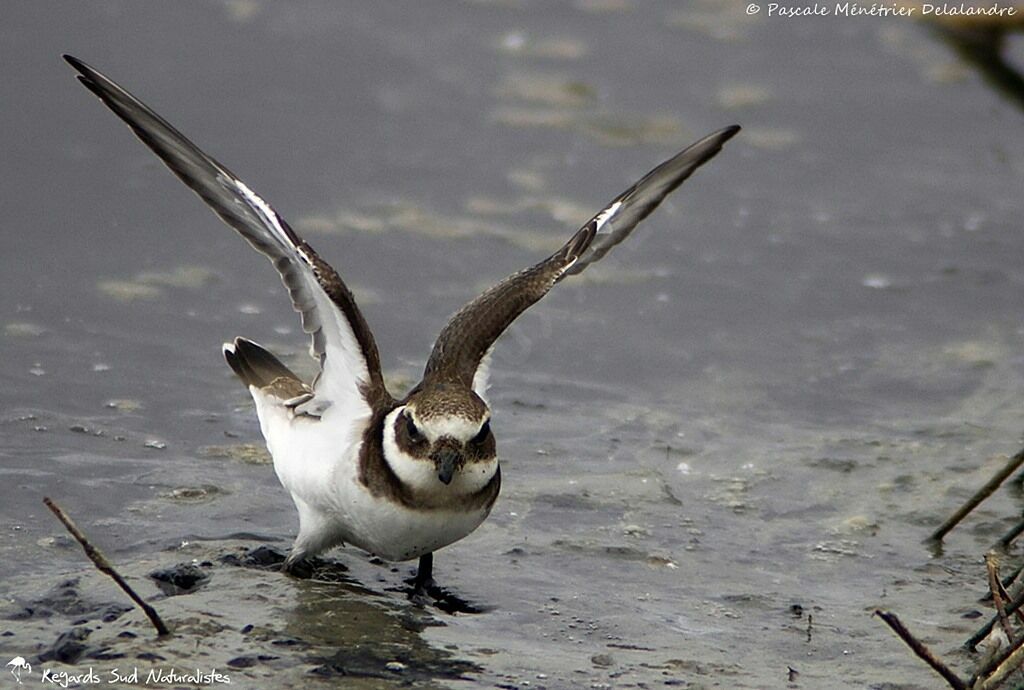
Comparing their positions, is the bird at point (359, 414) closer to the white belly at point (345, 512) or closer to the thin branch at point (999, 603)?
the white belly at point (345, 512)

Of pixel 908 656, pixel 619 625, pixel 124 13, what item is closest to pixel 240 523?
pixel 619 625

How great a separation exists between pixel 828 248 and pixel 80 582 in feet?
18.7

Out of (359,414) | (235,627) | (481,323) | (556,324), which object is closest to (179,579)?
(235,627)

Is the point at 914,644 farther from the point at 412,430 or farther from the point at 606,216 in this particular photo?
the point at 606,216

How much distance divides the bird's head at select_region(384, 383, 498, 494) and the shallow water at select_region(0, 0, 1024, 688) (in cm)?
55

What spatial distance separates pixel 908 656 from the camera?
5.84 meters

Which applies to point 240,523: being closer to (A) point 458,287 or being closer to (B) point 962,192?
(A) point 458,287

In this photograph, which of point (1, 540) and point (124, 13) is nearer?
point (1, 540)

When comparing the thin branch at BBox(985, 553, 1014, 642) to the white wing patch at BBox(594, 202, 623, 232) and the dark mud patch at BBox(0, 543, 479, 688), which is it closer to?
the dark mud patch at BBox(0, 543, 479, 688)

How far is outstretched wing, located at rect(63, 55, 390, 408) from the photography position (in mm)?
6043

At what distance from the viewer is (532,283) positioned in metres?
6.80

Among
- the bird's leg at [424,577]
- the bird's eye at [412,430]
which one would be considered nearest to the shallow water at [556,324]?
the bird's leg at [424,577]

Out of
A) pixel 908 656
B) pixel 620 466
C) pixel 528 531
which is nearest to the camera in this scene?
pixel 908 656

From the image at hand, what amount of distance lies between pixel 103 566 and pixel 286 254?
1.80 m
